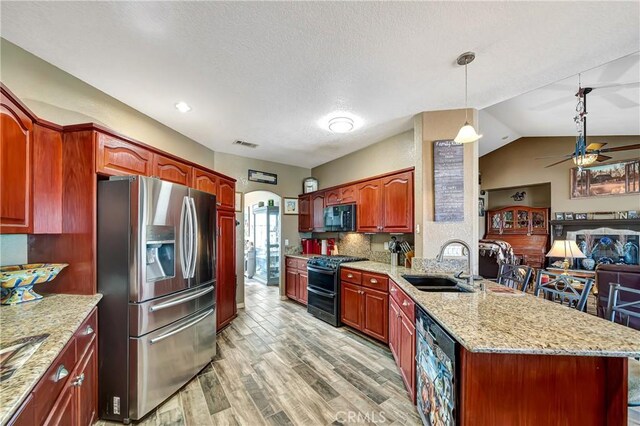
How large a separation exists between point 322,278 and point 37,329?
294 cm

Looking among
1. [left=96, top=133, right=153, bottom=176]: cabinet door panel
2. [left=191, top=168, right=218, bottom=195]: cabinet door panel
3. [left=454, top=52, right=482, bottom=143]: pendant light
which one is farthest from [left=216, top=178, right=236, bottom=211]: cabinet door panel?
[left=454, top=52, right=482, bottom=143]: pendant light

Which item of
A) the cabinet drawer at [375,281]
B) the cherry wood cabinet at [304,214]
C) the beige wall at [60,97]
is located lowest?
the cabinet drawer at [375,281]

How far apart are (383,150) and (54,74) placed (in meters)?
3.60

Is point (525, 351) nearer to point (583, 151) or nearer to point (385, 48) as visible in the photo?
point (385, 48)

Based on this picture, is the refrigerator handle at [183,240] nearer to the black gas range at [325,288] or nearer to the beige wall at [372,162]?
the black gas range at [325,288]

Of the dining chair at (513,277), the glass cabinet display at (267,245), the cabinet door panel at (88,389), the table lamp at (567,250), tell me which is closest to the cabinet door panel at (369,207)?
the dining chair at (513,277)

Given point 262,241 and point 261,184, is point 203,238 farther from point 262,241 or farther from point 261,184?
point 262,241

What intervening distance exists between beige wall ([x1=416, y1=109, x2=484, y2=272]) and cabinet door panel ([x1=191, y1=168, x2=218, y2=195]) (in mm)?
2598

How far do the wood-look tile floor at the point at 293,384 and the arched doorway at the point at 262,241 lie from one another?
2385 mm

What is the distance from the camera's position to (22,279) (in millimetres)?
1528

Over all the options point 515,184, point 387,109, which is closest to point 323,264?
point 387,109

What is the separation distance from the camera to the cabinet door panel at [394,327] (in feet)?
7.79

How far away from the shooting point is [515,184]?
700 cm

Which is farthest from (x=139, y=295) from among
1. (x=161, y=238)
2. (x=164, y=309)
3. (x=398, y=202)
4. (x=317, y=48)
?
(x=398, y=202)
